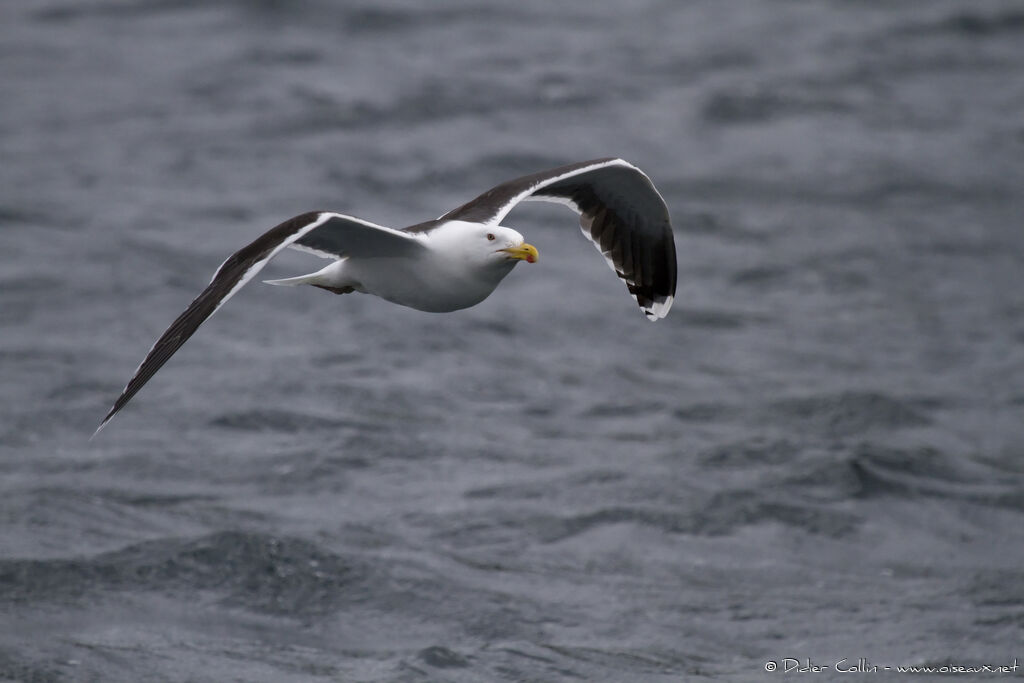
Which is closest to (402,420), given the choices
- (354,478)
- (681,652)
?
(354,478)

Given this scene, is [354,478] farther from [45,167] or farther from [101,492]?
[45,167]

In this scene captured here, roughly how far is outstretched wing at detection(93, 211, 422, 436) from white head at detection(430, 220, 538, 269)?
0.19 meters

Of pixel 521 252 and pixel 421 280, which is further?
pixel 421 280

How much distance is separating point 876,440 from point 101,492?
8232 millimetres

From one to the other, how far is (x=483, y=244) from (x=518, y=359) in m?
9.23

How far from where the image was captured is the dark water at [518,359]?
1418 cm

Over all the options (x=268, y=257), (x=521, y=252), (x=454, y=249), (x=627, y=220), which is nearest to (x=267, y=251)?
(x=268, y=257)

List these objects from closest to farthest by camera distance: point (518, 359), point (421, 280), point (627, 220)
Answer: point (421, 280)
point (627, 220)
point (518, 359)

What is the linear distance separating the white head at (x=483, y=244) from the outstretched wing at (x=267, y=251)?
192 millimetres

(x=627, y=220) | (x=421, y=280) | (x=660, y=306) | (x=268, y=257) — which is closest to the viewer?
(x=268, y=257)

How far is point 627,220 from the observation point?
1146cm

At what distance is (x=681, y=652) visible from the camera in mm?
13797

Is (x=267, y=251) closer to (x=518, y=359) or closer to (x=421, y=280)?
(x=421, y=280)

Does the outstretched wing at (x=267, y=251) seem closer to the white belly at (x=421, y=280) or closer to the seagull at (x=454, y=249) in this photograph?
the seagull at (x=454, y=249)
